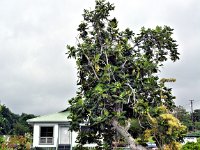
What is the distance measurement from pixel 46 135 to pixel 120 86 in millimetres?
16567

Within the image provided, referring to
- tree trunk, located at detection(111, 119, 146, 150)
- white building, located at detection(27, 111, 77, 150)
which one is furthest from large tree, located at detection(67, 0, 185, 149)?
white building, located at detection(27, 111, 77, 150)

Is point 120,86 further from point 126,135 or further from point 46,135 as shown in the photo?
point 46,135

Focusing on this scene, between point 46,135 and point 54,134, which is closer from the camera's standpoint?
point 54,134

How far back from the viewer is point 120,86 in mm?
16359

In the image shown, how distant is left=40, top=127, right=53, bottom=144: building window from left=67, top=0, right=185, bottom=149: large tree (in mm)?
12146

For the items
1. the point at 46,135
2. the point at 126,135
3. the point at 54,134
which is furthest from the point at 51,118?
the point at 126,135

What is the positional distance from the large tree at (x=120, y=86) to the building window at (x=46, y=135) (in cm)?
1215

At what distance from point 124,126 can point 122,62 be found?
11.1 ft

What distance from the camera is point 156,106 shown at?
17.2m

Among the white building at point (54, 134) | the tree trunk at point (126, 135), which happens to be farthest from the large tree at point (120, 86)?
the white building at point (54, 134)

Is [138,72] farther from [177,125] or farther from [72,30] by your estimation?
[72,30]

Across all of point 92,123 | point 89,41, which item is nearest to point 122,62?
point 89,41

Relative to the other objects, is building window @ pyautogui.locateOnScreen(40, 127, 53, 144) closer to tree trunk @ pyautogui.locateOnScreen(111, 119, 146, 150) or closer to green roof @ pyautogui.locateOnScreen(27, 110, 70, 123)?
green roof @ pyautogui.locateOnScreen(27, 110, 70, 123)

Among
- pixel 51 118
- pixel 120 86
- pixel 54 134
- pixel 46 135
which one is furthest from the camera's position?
pixel 46 135
